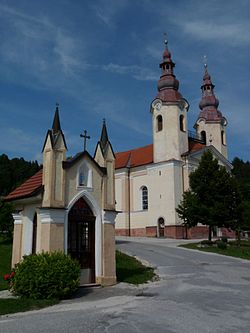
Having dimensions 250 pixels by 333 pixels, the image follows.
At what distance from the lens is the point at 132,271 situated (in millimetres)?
17484

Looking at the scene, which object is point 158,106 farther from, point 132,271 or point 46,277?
point 46,277

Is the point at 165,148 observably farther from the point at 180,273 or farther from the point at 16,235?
the point at 16,235

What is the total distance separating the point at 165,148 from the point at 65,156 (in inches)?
1162

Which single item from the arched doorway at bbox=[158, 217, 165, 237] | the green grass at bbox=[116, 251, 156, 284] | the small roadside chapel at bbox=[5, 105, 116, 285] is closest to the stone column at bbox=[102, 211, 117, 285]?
the small roadside chapel at bbox=[5, 105, 116, 285]

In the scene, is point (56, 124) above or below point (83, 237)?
above

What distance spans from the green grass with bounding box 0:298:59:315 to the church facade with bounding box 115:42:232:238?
29707 millimetres

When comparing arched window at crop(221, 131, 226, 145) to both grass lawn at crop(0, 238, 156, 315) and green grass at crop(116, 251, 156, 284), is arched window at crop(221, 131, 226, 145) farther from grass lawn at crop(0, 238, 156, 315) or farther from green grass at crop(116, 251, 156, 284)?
green grass at crop(116, 251, 156, 284)

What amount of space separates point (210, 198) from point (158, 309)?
72.3 feet

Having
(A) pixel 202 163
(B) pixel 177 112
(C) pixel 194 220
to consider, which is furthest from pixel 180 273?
(B) pixel 177 112

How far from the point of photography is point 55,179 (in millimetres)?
13469

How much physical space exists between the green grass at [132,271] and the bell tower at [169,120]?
862 inches

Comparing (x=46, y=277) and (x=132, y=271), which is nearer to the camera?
(x=46, y=277)

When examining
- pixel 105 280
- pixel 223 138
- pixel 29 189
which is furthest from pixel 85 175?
pixel 223 138

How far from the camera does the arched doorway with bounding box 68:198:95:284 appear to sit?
549 inches
